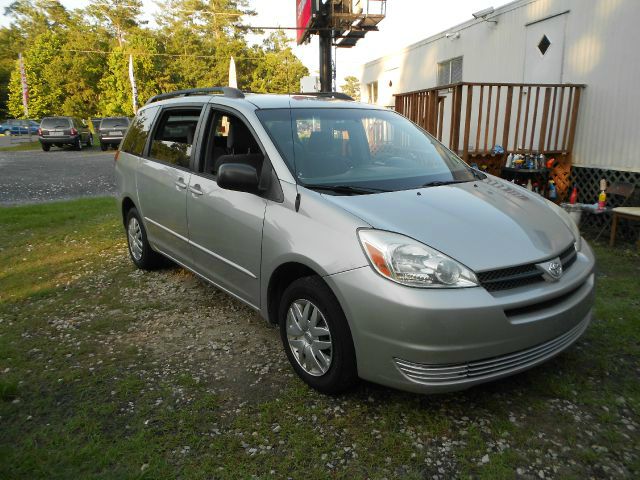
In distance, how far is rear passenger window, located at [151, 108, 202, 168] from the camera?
4117 mm

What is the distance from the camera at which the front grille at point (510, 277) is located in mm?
2391

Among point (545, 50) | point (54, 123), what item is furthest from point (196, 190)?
point (54, 123)

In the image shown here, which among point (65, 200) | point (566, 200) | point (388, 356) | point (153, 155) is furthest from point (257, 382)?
point (65, 200)

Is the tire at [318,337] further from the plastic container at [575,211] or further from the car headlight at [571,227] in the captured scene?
the plastic container at [575,211]

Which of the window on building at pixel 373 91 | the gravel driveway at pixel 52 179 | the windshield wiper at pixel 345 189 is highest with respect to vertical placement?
the window on building at pixel 373 91

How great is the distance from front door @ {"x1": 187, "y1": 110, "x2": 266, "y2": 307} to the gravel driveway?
237 inches

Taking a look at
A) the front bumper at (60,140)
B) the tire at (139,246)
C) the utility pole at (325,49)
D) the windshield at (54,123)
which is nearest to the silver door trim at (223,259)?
the tire at (139,246)

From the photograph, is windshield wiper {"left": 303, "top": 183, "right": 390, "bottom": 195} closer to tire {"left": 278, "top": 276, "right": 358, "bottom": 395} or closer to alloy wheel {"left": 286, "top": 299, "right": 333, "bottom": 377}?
tire {"left": 278, "top": 276, "right": 358, "bottom": 395}

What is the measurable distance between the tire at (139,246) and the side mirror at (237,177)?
7.41ft

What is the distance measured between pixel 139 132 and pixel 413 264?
3823mm

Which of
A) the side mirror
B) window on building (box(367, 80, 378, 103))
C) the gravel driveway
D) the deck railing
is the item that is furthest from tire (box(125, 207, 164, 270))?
window on building (box(367, 80, 378, 103))

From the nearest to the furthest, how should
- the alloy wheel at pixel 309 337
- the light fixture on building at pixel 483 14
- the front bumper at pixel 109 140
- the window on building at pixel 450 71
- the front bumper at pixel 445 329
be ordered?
the front bumper at pixel 445 329, the alloy wheel at pixel 309 337, the light fixture on building at pixel 483 14, the window on building at pixel 450 71, the front bumper at pixel 109 140

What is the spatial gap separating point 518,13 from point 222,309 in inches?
297

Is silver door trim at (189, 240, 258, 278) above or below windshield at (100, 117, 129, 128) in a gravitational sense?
below
